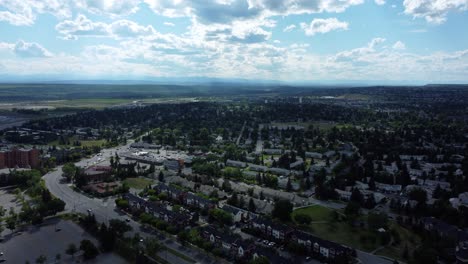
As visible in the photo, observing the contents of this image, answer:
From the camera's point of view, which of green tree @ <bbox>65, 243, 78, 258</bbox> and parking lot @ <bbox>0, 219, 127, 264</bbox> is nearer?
green tree @ <bbox>65, 243, 78, 258</bbox>

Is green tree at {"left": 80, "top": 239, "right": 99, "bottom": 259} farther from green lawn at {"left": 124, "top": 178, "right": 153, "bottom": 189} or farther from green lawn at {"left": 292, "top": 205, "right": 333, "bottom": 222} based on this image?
green lawn at {"left": 292, "top": 205, "right": 333, "bottom": 222}

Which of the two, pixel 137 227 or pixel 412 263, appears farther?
pixel 137 227

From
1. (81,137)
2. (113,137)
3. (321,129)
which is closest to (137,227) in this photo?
(113,137)

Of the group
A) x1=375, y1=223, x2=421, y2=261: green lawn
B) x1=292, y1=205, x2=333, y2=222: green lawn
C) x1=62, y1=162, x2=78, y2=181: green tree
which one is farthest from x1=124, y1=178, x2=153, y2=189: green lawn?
x1=375, y1=223, x2=421, y2=261: green lawn

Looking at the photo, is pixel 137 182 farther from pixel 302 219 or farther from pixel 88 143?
pixel 88 143

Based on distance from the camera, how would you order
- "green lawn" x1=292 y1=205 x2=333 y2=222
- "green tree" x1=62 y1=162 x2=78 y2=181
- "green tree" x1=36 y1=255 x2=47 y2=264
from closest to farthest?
1. "green tree" x1=36 y1=255 x2=47 y2=264
2. "green lawn" x1=292 y1=205 x2=333 y2=222
3. "green tree" x1=62 y1=162 x2=78 y2=181

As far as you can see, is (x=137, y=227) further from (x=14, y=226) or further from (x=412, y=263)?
(x=412, y=263)
